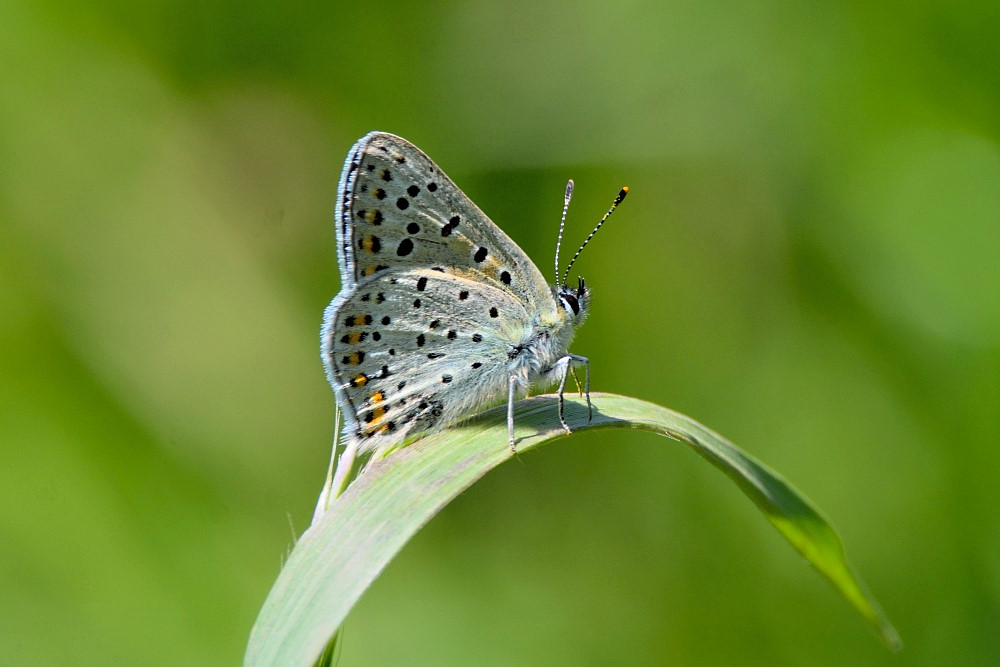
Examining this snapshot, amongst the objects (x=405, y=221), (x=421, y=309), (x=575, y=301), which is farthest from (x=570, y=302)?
(x=405, y=221)

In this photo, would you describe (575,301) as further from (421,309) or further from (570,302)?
(421,309)

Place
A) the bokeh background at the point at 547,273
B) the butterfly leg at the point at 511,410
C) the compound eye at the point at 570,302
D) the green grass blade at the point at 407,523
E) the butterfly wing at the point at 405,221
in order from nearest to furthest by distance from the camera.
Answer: the green grass blade at the point at 407,523 < the butterfly leg at the point at 511,410 < the butterfly wing at the point at 405,221 < the compound eye at the point at 570,302 < the bokeh background at the point at 547,273

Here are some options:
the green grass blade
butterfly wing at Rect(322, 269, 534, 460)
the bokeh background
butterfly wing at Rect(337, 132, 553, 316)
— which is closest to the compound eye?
butterfly wing at Rect(322, 269, 534, 460)

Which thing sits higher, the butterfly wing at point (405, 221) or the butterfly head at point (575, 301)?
the butterfly wing at point (405, 221)

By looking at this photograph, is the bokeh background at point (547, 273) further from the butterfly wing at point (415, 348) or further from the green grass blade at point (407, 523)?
the green grass blade at point (407, 523)

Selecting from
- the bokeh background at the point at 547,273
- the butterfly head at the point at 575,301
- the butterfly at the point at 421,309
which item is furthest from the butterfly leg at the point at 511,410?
the bokeh background at the point at 547,273

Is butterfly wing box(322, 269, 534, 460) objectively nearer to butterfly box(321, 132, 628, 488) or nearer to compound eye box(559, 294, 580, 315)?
butterfly box(321, 132, 628, 488)

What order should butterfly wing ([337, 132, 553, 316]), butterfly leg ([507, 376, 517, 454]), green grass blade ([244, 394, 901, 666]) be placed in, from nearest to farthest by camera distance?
green grass blade ([244, 394, 901, 666]) → butterfly leg ([507, 376, 517, 454]) → butterfly wing ([337, 132, 553, 316])

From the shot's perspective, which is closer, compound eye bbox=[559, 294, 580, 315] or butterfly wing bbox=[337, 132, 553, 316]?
butterfly wing bbox=[337, 132, 553, 316]
